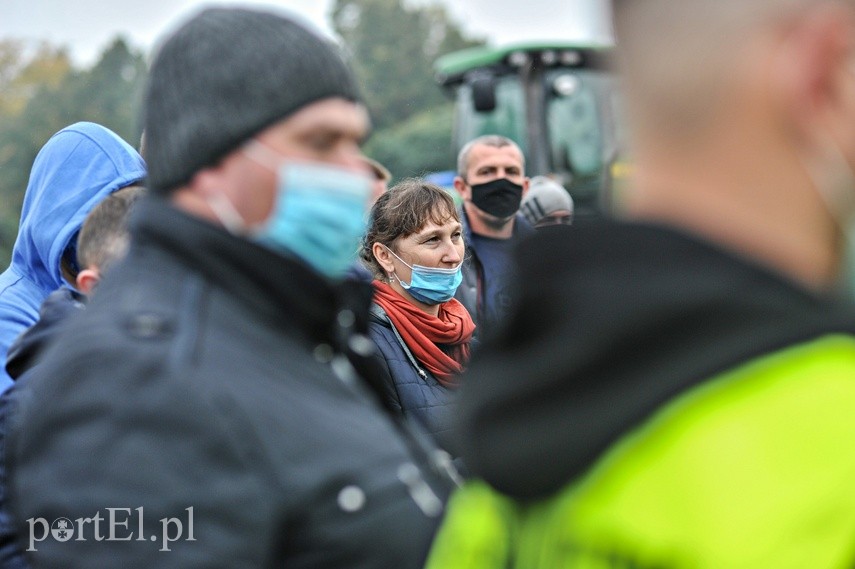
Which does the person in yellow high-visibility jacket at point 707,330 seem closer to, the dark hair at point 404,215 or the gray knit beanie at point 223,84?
the gray knit beanie at point 223,84

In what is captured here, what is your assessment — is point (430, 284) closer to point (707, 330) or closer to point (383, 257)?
point (383, 257)

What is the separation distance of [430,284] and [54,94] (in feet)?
188

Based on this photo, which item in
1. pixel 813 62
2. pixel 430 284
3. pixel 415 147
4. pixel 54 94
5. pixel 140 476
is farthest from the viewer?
pixel 54 94

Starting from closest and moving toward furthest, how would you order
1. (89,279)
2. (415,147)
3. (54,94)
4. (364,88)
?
(89,279)
(364,88)
(415,147)
(54,94)

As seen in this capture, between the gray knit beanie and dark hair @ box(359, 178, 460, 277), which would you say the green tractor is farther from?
the gray knit beanie

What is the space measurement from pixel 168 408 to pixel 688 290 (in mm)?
970

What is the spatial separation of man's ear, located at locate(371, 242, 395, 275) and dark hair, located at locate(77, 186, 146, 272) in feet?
5.19

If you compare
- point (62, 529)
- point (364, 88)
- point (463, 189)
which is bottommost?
point (364, 88)

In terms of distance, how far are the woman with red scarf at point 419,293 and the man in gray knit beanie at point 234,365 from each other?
1826 mm

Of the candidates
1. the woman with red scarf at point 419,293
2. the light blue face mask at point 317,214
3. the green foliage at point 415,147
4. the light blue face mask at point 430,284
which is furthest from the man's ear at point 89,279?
the green foliage at point 415,147

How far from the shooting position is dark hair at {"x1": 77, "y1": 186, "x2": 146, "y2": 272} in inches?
113

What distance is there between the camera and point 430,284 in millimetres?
4344

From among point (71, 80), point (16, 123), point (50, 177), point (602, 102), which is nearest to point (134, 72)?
point (71, 80)

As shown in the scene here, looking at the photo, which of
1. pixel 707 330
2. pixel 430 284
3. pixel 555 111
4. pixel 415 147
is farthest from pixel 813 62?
pixel 415 147
